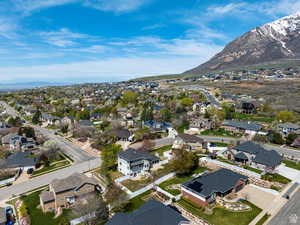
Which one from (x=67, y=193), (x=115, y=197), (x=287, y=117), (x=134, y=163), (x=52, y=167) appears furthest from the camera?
(x=287, y=117)

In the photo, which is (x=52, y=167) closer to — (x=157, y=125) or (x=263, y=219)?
(x=157, y=125)

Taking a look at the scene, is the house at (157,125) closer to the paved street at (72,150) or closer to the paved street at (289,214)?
the paved street at (72,150)

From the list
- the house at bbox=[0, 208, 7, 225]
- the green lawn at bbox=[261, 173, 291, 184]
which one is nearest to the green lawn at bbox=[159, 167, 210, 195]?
the green lawn at bbox=[261, 173, 291, 184]

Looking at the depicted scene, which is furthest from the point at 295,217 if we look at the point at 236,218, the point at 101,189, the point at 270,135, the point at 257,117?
the point at 257,117

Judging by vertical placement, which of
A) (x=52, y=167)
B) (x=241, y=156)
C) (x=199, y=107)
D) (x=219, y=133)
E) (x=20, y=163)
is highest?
(x=199, y=107)

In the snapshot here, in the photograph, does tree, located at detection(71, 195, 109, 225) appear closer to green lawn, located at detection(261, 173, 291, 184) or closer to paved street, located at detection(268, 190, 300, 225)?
paved street, located at detection(268, 190, 300, 225)

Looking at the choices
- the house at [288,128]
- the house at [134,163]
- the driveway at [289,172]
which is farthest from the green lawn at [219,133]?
the house at [134,163]

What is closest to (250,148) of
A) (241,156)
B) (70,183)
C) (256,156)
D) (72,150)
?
(256,156)
